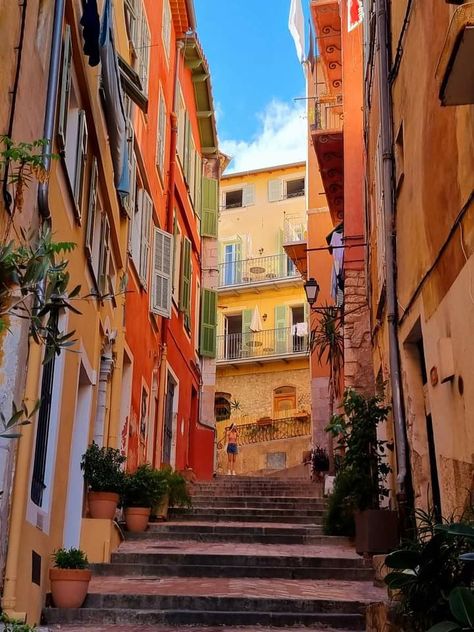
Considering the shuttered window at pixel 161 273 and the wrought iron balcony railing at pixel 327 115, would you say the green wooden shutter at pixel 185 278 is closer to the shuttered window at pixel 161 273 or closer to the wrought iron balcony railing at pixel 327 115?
the shuttered window at pixel 161 273

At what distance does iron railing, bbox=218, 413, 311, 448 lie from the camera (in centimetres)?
3209

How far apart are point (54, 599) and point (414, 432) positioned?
3.89 metres

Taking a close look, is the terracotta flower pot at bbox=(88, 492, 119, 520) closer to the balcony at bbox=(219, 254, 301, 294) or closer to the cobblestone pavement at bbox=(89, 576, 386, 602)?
the cobblestone pavement at bbox=(89, 576, 386, 602)

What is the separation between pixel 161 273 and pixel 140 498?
5615mm

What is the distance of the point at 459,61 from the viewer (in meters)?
4.63

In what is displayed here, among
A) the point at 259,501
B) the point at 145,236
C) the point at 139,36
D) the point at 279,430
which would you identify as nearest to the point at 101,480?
the point at 259,501

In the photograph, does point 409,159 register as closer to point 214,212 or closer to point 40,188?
point 40,188

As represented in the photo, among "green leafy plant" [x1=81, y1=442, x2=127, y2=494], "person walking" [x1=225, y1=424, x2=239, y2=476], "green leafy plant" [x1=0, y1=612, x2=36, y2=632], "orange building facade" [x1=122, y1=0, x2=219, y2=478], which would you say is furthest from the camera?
"person walking" [x1=225, y1=424, x2=239, y2=476]

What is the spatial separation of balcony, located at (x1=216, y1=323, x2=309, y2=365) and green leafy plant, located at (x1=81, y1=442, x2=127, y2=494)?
80.9ft

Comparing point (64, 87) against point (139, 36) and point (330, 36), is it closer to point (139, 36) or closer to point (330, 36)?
point (139, 36)

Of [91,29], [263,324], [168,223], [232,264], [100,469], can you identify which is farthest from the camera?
[232,264]

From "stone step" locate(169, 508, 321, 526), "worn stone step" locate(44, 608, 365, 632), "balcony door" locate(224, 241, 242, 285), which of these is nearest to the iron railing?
"balcony door" locate(224, 241, 242, 285)

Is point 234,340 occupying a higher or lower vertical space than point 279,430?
higher

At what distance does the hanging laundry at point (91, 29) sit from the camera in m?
7.66
